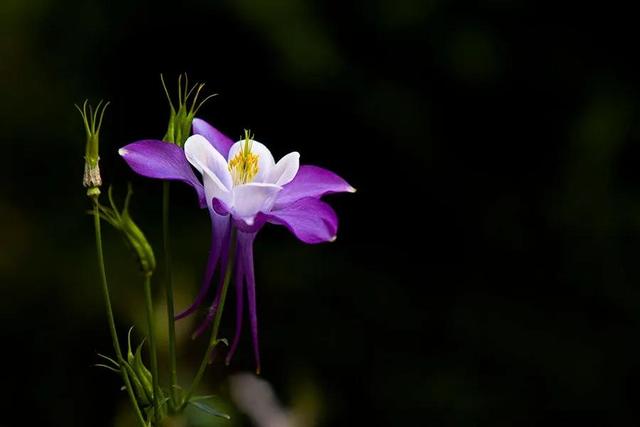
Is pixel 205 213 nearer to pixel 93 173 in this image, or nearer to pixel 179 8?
pixel 179 8

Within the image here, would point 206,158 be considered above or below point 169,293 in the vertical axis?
above

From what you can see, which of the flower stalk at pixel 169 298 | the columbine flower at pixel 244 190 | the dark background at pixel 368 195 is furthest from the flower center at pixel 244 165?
the dark background at pixel 368 195

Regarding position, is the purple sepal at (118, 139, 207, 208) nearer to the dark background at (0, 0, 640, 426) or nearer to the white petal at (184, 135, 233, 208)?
the white petal at (184, 135, 233, 208)

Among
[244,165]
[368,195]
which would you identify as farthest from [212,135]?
[368,195]

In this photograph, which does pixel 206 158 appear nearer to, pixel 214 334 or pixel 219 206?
pixel 219 206

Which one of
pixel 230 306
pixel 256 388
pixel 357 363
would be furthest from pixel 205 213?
pixel 256 388

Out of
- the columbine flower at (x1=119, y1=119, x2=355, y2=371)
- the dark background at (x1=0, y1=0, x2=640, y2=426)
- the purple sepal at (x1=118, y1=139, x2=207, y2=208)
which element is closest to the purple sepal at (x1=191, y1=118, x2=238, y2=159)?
the columbine flower at (x1=119, y1=119, x2=355, y2=371)
